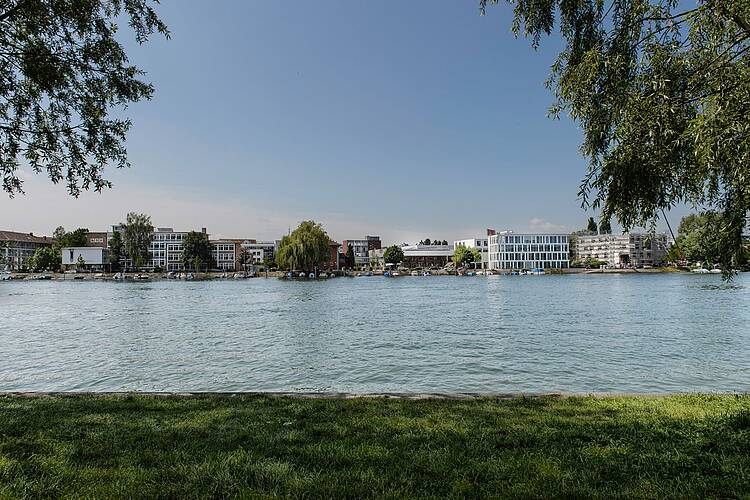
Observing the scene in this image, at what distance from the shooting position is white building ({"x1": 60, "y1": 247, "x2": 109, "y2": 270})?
15150 centimetres

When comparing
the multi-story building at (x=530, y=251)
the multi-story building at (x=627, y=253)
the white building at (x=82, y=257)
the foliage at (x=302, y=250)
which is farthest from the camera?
the multi-story building at (x=627, y=253)

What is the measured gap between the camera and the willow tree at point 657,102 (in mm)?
4844

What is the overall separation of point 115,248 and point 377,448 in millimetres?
163326

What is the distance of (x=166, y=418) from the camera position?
734cm

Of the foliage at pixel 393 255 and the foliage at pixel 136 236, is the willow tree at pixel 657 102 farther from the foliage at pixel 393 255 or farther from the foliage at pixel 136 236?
the foliage at pixel 393 255

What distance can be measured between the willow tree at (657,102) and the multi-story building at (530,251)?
181 m

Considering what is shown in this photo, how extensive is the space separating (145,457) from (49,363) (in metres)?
15.8

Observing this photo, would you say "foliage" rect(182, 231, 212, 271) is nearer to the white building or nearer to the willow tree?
the white building

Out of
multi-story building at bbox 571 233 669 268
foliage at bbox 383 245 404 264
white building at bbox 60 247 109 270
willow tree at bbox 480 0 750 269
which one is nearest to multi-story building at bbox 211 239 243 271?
white building at bbox 60 247 109 270

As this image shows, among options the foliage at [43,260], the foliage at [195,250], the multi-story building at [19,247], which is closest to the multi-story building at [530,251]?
the foliage at [195,250]

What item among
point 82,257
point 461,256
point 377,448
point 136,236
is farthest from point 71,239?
point 377,448

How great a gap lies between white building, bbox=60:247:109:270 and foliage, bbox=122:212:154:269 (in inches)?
771

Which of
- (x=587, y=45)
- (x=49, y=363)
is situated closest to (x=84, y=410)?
(x=587, y=45)

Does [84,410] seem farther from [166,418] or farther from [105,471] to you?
[105,471]
